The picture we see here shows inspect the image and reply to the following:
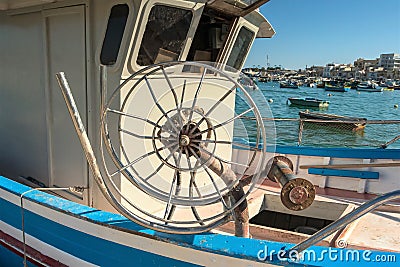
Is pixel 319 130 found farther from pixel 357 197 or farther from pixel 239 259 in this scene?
pixel 239 259

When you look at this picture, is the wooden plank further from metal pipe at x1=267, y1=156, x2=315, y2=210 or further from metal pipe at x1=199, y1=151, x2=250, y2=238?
metal pipe at x1=267, y1=156, x2=315, y2=210

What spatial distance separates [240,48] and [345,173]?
202 centimetres

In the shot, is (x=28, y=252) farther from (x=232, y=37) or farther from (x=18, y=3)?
(x=232, y=37)

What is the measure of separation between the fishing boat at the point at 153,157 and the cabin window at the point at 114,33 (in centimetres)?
1

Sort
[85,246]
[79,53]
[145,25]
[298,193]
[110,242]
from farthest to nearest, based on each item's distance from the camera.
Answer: [79,53], [145,25], [85,246], [110,242], [298,193]

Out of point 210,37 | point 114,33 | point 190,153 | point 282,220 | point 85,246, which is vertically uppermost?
point 210,37

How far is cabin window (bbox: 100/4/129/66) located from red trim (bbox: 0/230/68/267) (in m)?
1.51

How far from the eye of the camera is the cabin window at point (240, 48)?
11.4 feet

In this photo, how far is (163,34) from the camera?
2.66 m

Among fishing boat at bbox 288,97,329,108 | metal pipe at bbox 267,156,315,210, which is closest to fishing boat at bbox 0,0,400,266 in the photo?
metal pipe at bbox 267,156,315,210

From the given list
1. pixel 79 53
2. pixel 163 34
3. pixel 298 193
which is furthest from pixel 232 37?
pixel 298 193

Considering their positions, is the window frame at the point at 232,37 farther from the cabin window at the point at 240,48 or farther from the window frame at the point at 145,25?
the window frame at the point at 145,25

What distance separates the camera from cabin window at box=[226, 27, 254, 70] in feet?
11.4

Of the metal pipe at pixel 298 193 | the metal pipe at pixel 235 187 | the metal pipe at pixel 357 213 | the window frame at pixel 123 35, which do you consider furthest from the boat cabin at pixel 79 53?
the metal pipe at pixel 357 213
